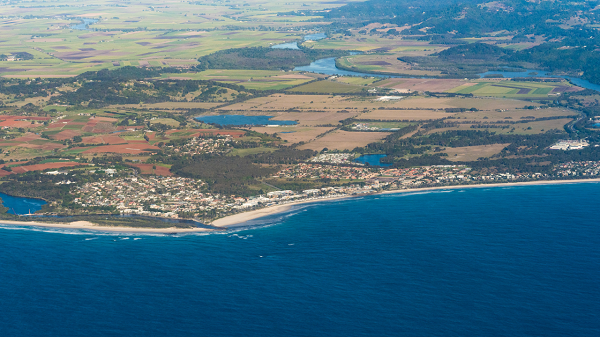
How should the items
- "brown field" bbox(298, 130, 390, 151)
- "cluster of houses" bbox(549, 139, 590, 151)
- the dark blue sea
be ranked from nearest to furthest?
the dark blue sea → "cluster of houses" bbox(549, 139, 590, 151) → "brown field" bbox(298, 130, 390, 151)

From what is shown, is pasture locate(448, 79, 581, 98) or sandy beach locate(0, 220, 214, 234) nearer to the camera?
sandy beach locate(0, 220, 214, 234)

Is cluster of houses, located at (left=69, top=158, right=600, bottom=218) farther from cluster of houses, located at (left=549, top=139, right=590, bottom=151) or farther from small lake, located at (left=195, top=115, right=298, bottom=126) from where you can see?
small lake, located at (left=195, top=115, right=298, bottom=126)

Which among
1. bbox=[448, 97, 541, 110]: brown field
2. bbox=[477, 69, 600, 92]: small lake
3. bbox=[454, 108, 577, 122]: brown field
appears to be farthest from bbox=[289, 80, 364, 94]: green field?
bbox=[477, 69, 600, 92]: small lake

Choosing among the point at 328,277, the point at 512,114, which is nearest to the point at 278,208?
the point at 328,277

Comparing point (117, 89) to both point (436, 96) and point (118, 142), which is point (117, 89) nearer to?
point (118, 142)

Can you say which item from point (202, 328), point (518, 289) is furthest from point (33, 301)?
point (518, 289)

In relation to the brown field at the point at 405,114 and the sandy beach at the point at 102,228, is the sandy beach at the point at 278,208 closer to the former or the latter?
the sandy beach at the point at 102,228
